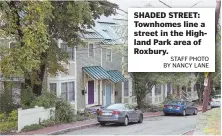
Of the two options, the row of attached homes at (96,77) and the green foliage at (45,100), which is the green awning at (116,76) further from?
the green foliage at (45,100)

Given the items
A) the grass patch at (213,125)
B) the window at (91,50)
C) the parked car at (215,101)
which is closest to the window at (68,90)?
the window at (91,50)

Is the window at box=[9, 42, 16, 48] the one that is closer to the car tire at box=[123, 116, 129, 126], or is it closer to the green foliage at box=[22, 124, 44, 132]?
the green foliage at box=[22, 124, 44, 132]

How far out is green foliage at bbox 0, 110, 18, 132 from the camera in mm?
12180

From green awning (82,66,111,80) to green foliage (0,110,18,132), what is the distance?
A: 2839 millimetres

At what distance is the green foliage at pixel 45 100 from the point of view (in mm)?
13359

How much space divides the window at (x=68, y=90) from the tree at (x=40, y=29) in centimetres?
133

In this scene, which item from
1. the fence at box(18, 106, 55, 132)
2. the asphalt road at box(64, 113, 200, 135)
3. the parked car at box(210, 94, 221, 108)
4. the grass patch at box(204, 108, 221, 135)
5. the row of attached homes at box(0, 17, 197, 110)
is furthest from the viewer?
the row of attached homes at box(0, 17, 197, 110)

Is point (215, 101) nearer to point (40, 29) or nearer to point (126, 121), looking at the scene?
point (126, 121)

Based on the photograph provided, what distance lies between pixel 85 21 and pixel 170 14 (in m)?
5.81

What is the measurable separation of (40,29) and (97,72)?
4.14 meters

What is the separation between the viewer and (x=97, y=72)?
14.2m

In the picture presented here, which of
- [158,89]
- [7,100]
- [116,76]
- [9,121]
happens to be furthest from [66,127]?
[158,89]

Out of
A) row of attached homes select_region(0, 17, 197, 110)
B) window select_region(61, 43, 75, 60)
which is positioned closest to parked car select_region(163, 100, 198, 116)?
row of attached homes select_region(0, 17, 197, 110)

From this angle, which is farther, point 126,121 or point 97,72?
point 97,72
